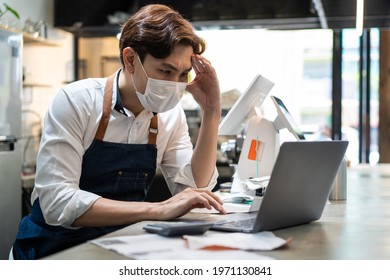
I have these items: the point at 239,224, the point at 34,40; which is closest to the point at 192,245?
the point at 239,224

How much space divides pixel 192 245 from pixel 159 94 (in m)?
0.71

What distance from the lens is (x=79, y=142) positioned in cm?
166

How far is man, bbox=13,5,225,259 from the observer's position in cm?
152

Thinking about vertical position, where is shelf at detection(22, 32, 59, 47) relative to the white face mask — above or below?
above

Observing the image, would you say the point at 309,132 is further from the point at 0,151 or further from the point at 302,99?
the point at 0,151

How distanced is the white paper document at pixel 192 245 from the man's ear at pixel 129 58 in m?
0.67

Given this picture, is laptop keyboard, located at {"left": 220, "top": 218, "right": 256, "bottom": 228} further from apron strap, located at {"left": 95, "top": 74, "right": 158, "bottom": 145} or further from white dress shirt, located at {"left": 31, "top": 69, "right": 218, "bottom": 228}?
apron strap, located at {"left": 95, "top": 74, "right": 158, "bottom": 145}

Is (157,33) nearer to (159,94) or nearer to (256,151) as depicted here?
(159,94)

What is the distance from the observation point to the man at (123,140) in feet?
4.98

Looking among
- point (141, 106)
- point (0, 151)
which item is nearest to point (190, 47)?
point (141, 106)

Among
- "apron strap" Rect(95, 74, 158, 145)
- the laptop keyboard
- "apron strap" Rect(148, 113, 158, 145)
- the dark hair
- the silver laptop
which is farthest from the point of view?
"apron strap" Rect(148, 113, 158, 145)

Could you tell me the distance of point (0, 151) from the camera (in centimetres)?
393

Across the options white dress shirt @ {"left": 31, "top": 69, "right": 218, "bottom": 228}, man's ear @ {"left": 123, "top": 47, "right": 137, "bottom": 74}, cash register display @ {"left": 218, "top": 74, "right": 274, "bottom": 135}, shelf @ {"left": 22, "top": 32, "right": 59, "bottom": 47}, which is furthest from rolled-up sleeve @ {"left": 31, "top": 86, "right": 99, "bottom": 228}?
shelf @ {"left": 22, "top": 32, "right": 59, "bottom": 47}

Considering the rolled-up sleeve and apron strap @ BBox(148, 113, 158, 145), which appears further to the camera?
apron strap @ BBox(148, 113, 158, 145)
